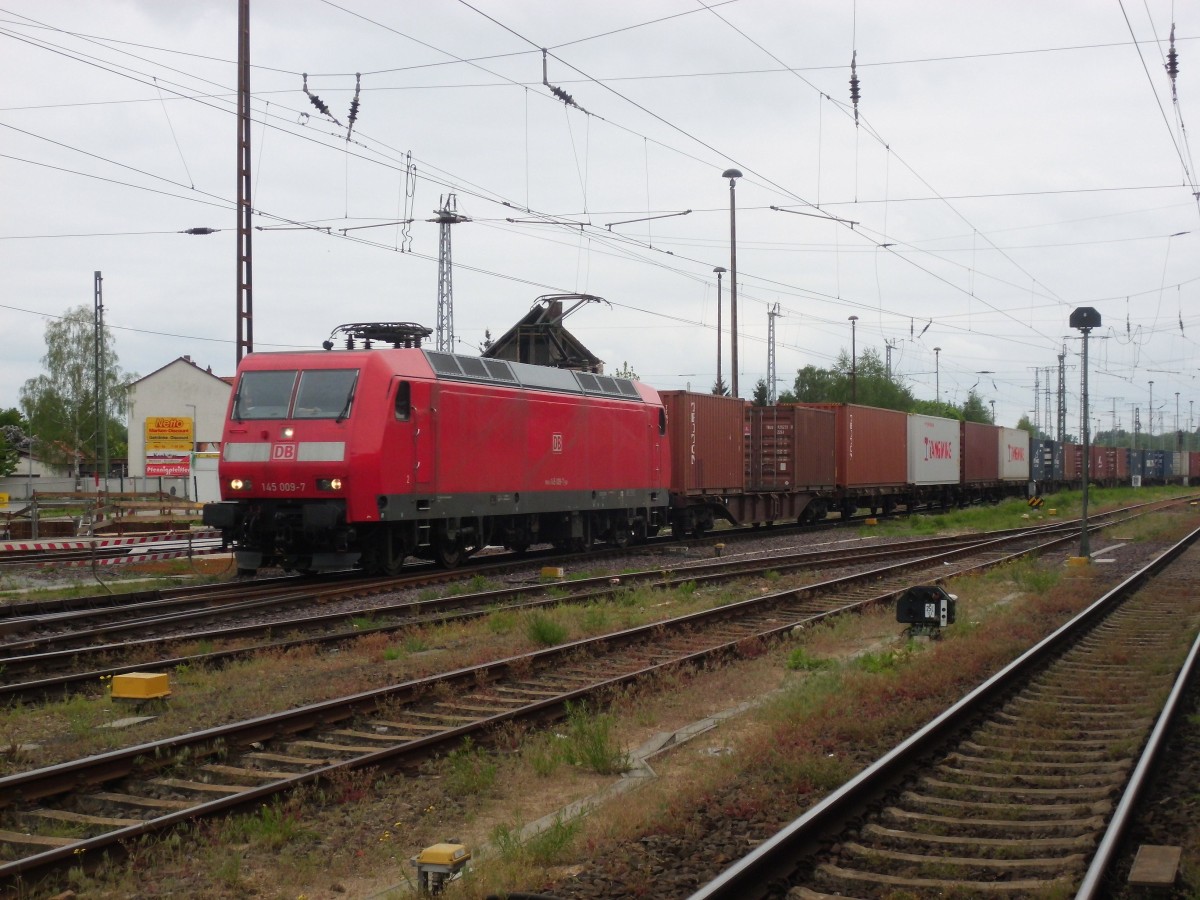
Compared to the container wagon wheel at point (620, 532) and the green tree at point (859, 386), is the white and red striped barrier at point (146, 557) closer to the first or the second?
the container wagon wheel at point (620, 532)

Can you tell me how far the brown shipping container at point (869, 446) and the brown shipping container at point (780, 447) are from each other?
174 cm

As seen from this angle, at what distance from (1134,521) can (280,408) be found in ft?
90.5

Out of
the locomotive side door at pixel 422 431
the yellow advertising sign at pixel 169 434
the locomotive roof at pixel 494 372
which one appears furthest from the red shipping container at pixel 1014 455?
the locomotive side door at pixel 422 431

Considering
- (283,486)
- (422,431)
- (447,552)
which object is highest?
(422,431)

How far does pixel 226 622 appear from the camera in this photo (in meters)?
13.1

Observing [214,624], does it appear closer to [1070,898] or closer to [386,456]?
[386,456]

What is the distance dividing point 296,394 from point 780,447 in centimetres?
1635

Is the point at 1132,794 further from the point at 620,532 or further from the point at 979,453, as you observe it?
the point at 979,453

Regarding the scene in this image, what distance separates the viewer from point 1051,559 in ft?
72.3

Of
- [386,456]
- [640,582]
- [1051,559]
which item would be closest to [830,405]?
[1051,559]

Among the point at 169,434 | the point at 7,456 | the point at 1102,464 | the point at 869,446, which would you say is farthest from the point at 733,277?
the point at 7,456

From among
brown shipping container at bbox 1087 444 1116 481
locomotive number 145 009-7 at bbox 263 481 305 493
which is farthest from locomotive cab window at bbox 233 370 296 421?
brown shipping container at bbox 1087 444 1116 481

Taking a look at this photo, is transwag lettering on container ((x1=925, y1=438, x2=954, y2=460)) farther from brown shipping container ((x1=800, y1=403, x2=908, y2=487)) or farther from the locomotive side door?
the locomotive side door

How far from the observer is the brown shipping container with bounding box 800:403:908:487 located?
3253cm
